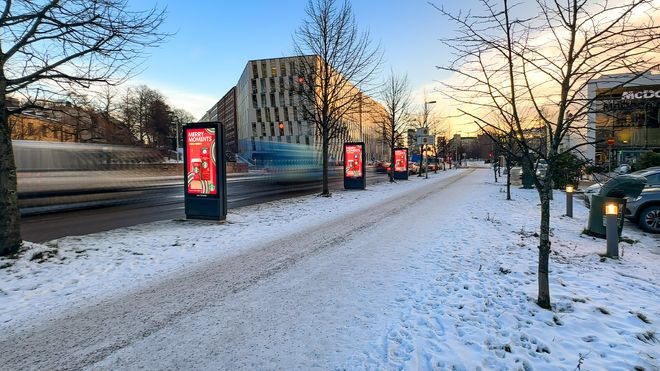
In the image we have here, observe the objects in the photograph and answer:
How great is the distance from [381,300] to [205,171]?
722cm

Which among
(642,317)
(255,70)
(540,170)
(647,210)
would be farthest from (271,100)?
(642,317)

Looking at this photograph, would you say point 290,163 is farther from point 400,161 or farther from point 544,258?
point 544,258

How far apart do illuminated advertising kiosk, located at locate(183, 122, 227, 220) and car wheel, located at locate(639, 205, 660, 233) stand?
11520 mm

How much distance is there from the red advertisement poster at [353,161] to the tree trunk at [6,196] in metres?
16.2

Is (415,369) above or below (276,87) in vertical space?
below

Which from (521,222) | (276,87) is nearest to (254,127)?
(276,87)

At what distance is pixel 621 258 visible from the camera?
616 centimetres

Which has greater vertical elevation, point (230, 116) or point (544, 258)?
point (230, 116)

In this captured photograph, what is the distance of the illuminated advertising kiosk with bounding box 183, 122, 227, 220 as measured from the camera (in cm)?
960

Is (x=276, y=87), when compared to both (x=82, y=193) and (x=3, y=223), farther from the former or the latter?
(x=3, y=223)

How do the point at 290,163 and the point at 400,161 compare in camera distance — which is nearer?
the point at 290,163

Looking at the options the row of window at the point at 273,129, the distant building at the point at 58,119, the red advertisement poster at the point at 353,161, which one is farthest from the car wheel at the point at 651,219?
the row of window at the point at 273,129

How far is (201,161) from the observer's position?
32.3ft

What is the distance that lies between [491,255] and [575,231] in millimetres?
3968
